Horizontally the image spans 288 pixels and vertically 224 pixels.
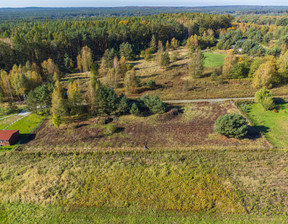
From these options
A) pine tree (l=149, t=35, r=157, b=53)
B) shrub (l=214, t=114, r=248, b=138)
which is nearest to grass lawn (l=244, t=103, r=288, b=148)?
shrub (l=214, t=114, r=248, b=138)

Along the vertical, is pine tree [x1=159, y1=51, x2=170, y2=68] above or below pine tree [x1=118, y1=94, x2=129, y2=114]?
above

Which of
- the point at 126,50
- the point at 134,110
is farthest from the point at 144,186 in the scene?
the point at 126,50

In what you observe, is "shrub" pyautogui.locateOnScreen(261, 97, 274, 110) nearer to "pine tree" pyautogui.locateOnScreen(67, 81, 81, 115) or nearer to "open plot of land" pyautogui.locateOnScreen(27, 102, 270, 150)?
"open plot of land" pyautogui.locateOnScreen(27, 102, 270, 150)

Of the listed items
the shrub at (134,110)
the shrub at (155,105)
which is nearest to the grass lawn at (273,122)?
the shrub at (155,105)

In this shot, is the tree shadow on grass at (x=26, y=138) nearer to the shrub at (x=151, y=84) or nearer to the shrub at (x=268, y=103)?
the shrub at (x=151, y=84)

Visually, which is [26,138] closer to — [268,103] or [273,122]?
[273,122]

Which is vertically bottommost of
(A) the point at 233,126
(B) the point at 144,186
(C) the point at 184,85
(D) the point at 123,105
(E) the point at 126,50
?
(B) the point at 144,186

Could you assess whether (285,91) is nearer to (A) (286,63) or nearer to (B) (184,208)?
(A) (286,63)
